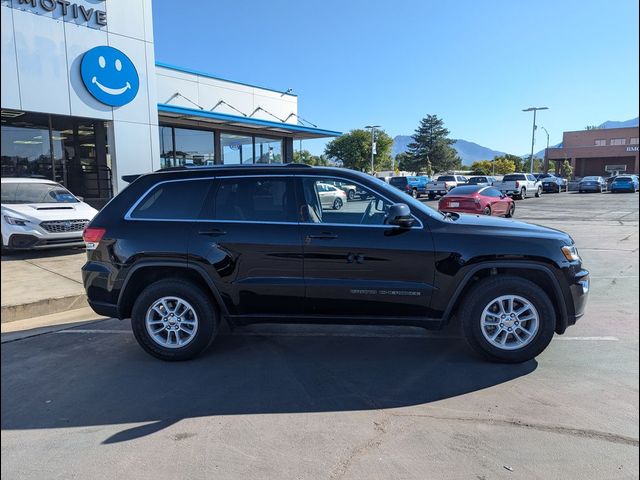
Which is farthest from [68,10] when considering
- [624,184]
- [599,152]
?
[599,152]

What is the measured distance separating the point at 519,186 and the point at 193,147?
72.4 feet

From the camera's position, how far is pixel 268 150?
2491 cm

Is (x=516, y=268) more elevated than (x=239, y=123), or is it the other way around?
(x=239, y=123)

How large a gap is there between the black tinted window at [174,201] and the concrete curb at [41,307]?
112 inches

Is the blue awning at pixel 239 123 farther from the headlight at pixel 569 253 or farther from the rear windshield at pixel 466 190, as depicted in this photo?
the headlight at pixel 569 253

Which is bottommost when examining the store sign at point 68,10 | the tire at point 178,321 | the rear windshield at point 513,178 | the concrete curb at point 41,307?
the concrete curb at point 41,307

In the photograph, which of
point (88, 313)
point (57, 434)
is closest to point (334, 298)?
point (57, 434)

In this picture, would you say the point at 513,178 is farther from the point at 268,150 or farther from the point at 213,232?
the point at 213,232

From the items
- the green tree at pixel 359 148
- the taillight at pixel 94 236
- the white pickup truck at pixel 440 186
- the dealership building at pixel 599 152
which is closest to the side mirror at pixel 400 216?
the taillight at pixel 94 236

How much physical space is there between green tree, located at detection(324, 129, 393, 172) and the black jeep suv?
66.9 metres

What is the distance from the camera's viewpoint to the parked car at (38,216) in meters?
9.26

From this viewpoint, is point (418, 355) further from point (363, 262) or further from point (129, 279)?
point (129, 279)

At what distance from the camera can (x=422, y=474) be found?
9.18 ft

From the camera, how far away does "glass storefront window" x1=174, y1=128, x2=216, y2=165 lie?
20.2 metres
